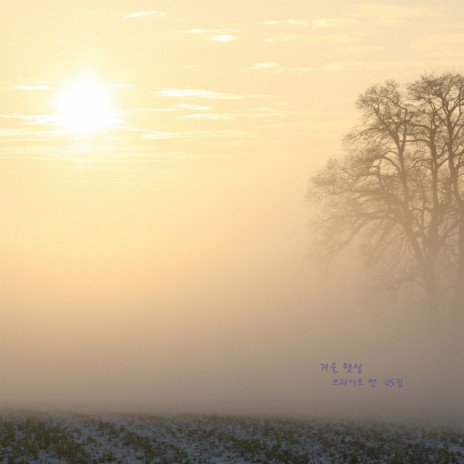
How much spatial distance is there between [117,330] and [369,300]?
7670 centimetres

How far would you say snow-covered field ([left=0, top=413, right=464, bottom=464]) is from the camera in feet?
77.5

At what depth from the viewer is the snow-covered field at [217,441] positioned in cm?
2361

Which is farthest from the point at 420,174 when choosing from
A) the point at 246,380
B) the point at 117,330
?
the point at 117,330

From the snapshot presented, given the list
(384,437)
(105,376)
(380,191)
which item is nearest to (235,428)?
(384,437)

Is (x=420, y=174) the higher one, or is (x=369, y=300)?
(x=420, y=174)

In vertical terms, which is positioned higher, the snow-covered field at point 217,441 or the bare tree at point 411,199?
the bare tree at point 411,199

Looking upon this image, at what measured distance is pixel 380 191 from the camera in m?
45.8

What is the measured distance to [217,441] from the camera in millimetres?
26984

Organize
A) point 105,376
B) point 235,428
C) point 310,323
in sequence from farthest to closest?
point 310,323 < point 105,376 < point 235,428

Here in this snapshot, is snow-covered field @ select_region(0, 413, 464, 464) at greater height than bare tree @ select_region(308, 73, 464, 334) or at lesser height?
lesser

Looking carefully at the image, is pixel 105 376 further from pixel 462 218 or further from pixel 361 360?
pixel 462 218

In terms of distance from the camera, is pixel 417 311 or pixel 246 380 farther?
pixel 246 380

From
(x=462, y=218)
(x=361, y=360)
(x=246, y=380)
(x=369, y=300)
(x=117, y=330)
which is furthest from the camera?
(x=117, y=330)

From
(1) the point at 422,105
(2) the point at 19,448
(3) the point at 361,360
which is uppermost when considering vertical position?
(1) the point at 422,105
